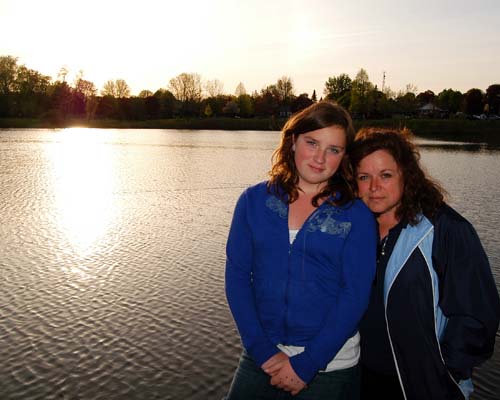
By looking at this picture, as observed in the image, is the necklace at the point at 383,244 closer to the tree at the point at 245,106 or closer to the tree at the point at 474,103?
the tree at the point at 245,106

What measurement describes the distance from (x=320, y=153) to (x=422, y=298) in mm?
1053

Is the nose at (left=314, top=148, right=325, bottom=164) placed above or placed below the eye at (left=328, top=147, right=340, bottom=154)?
below

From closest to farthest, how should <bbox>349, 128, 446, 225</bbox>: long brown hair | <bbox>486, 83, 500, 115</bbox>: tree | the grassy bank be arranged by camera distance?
<bbox>349, 128, 446, 225</bbox>: long brown hair, the grassy bank, <bbox>486, 83, 500, 115</bbox>: tree

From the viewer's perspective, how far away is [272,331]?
2.71 m

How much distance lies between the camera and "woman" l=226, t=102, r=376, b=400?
8.42 feet

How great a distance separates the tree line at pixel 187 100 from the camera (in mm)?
96188

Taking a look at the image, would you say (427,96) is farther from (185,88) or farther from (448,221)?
(448,221)

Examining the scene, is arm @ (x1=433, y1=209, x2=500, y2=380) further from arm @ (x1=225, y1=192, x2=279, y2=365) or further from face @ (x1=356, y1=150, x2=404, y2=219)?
arm @ (x1=225, y1=192, x2=279, y2=365)

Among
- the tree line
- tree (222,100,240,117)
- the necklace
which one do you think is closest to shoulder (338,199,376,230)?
the necklace

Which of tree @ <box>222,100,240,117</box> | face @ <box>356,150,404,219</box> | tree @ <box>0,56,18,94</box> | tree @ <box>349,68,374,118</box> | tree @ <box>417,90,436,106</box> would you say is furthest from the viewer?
tree @ <box>417,90,436,106</box>

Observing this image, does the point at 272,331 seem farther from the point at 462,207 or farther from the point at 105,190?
the point at 105,190

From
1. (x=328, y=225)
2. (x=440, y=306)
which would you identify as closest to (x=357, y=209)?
(x=328, y=225)

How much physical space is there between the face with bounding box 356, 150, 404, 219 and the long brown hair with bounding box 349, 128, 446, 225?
31 millimetres

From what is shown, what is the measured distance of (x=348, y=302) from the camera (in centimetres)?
256
